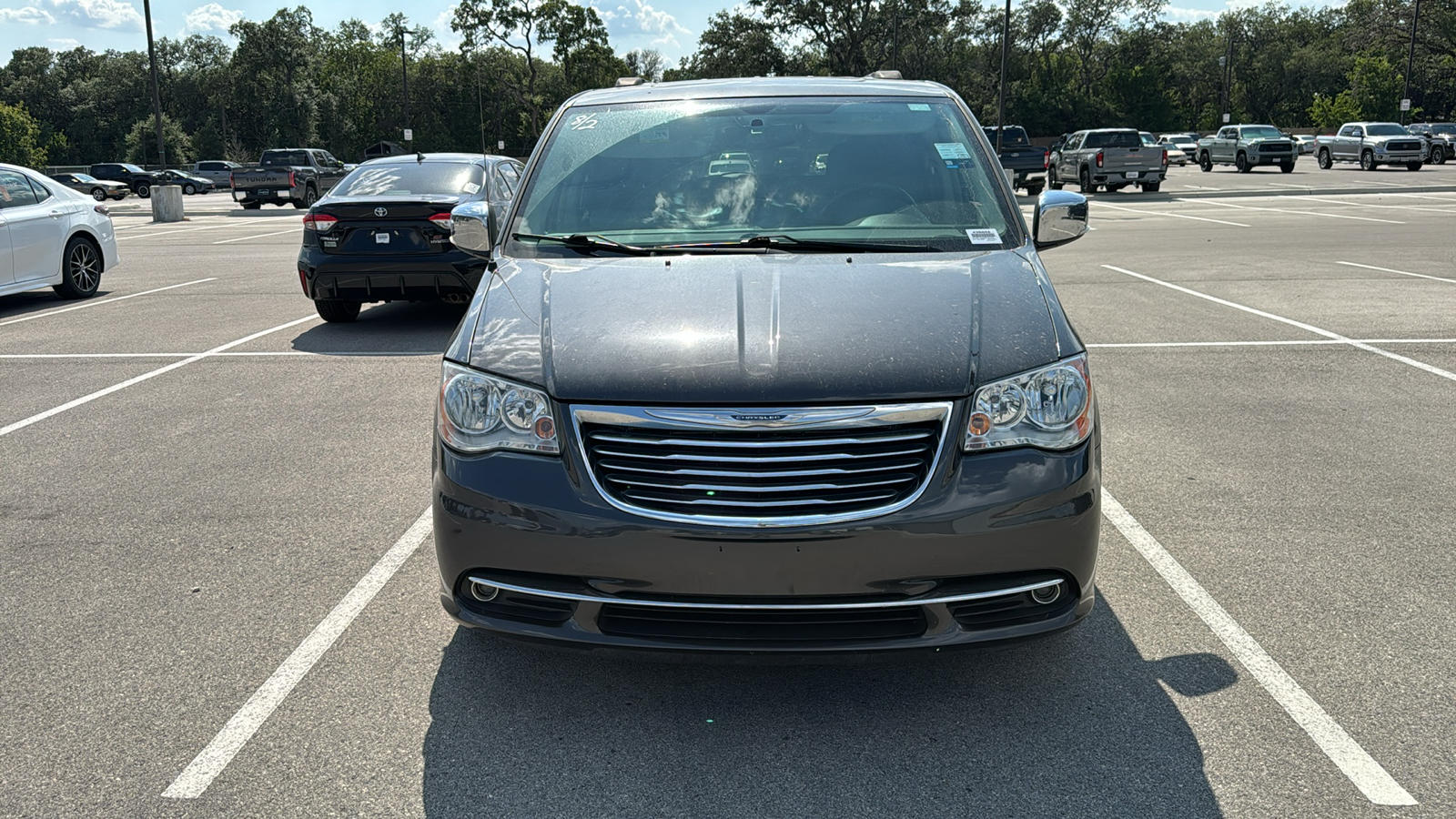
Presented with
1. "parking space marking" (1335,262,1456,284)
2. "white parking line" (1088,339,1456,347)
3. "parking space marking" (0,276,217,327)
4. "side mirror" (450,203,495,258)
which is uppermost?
"side mirror" (450,203,495,258)

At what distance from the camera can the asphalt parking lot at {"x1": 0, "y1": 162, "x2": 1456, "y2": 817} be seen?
9.89 ft

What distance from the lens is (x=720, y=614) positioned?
3.03 metres

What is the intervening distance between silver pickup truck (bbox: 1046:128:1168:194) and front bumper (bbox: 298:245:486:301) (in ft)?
82.7

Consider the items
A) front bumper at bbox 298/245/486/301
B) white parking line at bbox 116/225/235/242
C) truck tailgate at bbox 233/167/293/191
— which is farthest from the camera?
truck tailgate at bbox 233/167/293/191

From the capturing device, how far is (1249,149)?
1735 inches

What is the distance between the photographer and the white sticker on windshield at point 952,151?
179 inches

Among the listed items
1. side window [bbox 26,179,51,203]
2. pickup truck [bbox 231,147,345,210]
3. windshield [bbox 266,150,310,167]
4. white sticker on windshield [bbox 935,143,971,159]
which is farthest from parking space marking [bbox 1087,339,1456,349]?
windshield [bbox 266,150,310,167]

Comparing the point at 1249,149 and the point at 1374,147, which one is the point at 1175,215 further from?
the point at 1374,147

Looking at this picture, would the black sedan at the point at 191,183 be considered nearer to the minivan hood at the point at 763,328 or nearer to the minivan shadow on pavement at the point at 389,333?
the minivan shadow on pavement at the point at 389,333

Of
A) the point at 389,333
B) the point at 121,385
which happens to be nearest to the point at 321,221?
the point at 389,333

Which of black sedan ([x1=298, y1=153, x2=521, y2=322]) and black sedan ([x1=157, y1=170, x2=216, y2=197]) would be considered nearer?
black sedan ([x1=298, y1=153, x2=521, y2=322])

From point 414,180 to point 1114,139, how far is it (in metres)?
26.1

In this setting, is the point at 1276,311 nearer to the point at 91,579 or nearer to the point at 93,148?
the point at 91,579

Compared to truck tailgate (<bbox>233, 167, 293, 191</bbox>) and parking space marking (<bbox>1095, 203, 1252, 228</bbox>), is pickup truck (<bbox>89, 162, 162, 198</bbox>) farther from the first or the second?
parking space marking (<bbox>1095, 203, 1252, 228</bbox>)
